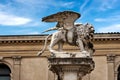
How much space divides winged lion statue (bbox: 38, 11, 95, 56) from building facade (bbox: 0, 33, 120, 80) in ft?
92.2

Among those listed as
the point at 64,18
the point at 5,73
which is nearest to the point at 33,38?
the point at 5,73

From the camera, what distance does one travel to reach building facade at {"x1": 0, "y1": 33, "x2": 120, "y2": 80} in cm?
4475

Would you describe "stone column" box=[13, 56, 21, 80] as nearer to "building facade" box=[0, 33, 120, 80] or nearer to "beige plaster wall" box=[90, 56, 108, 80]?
"building facade" box=[0, 33, 120, 80]

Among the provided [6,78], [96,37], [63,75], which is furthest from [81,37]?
[6,78]

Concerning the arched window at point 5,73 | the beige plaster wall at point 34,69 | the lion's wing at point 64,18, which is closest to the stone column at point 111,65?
the beige plaster wall at point 34,69

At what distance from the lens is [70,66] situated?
1577 centimetres

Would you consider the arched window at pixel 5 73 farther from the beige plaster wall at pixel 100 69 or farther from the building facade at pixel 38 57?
the beige plaster wall at pixel 100 69

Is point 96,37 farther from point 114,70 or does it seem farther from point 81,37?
point 81,37

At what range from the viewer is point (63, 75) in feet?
52.3

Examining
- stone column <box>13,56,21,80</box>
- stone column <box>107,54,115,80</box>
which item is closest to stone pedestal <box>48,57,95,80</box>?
stone column <box>107,54,115,80</box>

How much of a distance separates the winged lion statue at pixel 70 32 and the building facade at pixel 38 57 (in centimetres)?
2811

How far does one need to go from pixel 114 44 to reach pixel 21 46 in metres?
8.52

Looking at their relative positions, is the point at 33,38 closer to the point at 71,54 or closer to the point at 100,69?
the point at 100,69

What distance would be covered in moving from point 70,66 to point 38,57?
30.3 m
